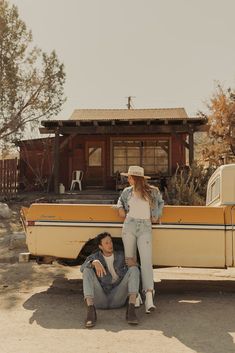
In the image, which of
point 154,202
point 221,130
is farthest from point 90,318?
point 221,130

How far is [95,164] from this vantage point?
2203cm

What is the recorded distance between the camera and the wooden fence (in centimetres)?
1977

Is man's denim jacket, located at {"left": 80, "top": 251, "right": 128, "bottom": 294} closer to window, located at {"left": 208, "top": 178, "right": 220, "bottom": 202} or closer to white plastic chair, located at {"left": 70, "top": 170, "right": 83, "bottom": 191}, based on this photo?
window, located at {"left": 208, "top": 178, "right": 220, "bottom": 202}

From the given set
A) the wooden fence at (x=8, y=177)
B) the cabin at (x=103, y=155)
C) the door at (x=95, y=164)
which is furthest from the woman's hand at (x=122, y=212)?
the door at (x=95, y=164)

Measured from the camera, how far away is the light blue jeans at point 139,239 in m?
5.82

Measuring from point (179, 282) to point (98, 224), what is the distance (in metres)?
2.00

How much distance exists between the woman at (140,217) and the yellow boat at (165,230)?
0.73 ft

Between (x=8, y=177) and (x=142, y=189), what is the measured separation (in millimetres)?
14898

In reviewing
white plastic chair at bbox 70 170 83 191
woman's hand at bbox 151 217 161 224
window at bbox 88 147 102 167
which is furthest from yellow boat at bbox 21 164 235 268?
window at bbox 88 147 102 167

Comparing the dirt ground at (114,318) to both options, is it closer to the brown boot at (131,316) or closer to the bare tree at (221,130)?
the brown boot at (131,316)

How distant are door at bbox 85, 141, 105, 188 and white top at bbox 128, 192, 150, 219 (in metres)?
15.8

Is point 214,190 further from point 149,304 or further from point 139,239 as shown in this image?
point 149,304

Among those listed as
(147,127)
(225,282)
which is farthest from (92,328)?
(147,127)

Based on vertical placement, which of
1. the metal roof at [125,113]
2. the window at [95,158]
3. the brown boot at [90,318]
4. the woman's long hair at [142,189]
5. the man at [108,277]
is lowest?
the brown boot at [90,318]
